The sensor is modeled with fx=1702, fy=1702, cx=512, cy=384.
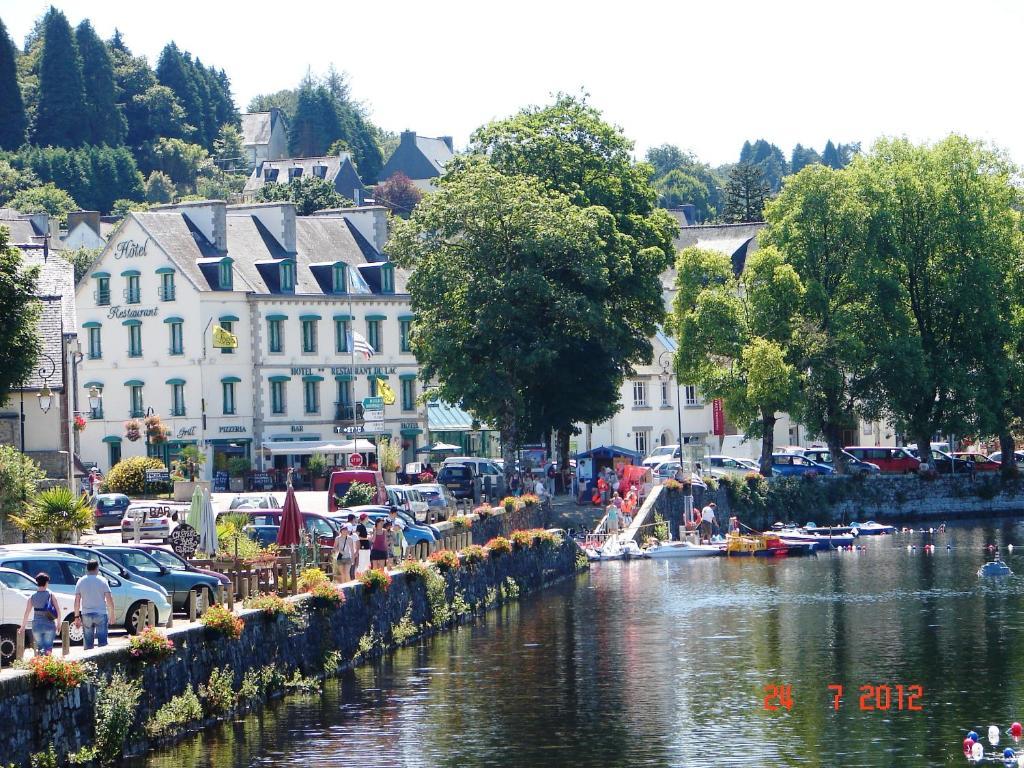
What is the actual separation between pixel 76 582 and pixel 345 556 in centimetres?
1020

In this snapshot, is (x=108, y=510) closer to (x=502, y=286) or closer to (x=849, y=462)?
(x=502, y=286)

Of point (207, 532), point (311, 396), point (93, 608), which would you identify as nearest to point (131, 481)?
point (311, 396)

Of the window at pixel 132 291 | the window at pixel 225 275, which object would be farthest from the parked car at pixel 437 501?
the window at pixel 132 291

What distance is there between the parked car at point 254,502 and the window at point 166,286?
2900 centimetres

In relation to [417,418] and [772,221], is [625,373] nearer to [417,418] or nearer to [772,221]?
[772,221]

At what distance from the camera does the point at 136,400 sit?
84062 millimetres

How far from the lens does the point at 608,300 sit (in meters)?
71.8

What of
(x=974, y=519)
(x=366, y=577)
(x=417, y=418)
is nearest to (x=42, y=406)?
(x=366, y=577)

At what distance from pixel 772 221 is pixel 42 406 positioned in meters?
39.0

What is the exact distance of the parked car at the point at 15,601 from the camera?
2945cm

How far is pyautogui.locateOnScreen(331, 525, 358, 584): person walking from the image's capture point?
3981cm

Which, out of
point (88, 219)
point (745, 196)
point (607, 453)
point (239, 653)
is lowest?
point (239, 653)

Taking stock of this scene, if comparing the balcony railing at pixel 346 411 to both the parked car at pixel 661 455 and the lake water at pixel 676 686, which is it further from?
the lake water at pixel 676 686

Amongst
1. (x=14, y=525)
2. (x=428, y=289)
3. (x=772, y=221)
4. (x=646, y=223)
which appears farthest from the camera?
(x=772, y=221)
